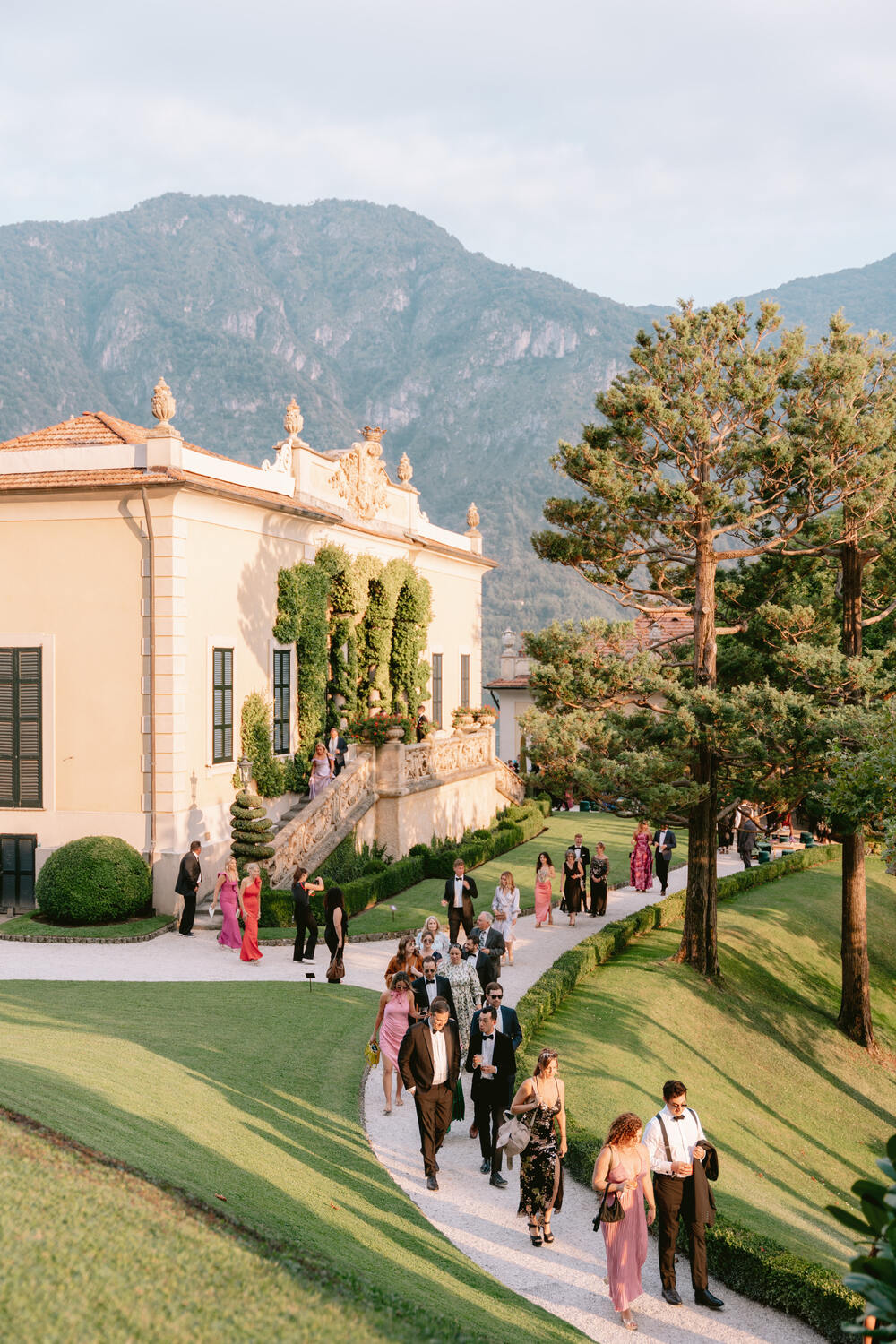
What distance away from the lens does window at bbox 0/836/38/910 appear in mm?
21609

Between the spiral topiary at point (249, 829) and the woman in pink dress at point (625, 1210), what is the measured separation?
1303 centimetres

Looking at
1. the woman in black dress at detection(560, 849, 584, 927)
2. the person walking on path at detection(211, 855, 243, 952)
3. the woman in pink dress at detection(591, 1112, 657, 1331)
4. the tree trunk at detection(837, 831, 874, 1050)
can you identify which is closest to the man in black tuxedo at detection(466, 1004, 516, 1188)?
the woman in pink dress at detection(591, 1112, 657, 1331)

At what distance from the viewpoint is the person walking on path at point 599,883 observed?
987 inches

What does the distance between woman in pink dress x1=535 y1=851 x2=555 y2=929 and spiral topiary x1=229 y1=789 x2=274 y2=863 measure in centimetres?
557

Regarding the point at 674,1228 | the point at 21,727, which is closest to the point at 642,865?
the point at 21,727

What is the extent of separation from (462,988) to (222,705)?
11603mm

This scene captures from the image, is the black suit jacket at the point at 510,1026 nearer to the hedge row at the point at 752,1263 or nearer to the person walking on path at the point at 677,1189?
the hedge row at the point at 752,1263

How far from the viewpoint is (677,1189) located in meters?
8.94

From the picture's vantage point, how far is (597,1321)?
8391 mm

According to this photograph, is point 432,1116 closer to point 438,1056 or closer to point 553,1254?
point 438,1056

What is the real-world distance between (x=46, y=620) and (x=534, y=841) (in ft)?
59.9

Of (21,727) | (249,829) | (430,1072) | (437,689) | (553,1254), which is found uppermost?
(437,689)

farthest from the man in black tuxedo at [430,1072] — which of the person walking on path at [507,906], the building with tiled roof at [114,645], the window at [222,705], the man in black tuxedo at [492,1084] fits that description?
the window at [222,705]

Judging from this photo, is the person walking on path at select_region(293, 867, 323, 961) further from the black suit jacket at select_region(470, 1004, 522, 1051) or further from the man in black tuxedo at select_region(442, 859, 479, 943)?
the black suit jacket at select_region(470, 1004, 522, 1051)
